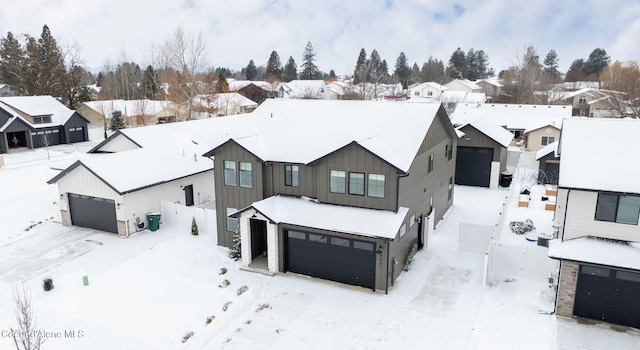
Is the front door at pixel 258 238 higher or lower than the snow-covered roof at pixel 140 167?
lower

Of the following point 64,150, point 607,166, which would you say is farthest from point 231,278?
point 64,150

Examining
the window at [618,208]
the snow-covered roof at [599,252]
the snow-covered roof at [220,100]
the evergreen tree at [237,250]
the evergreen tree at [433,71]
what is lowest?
the evergreen tree at [237,250]

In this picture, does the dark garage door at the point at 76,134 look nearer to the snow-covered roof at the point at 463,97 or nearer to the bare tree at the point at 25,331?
the bare tree at the point at 25,331

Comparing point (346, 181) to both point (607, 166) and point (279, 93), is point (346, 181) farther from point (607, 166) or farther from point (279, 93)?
point (279, 93)

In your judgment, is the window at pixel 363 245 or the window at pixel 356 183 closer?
the window at pixel 363 245

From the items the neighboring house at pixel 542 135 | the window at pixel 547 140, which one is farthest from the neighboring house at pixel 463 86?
the window at pixel 547 140

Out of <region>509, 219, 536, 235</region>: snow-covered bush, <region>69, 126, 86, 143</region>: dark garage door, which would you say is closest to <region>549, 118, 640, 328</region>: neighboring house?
<region>509, 219, 536, 235</region>: snow-covered bush

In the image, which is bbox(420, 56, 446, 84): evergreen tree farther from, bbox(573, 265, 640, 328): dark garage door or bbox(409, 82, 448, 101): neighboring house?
bbox(573, 265, 640, 328): dark garage door
